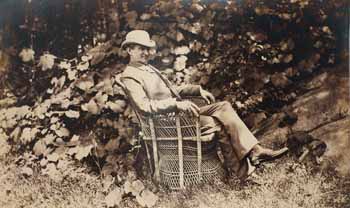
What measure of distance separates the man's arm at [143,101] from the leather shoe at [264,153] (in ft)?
1.11

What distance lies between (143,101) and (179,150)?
0.23 m

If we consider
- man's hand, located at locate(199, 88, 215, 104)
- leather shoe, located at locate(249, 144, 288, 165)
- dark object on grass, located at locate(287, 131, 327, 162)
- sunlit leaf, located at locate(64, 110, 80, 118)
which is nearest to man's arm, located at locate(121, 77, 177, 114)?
man's hand, located at locate(199, 88, 215, 104)

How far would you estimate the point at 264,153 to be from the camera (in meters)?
1.78

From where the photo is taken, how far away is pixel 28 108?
1.88 meters

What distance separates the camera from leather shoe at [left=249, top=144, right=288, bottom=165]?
69.9 inches

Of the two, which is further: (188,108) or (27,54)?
(27,54)

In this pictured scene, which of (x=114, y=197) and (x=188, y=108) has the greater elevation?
(x=188, y=108)

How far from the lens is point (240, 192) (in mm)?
1784

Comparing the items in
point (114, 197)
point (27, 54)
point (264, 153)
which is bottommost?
point (114, 197)

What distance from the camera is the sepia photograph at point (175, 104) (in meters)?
1.78

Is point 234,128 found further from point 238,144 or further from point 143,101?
point 143,101

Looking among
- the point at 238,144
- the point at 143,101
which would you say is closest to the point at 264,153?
the point at 238,144

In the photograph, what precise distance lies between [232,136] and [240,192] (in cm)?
21

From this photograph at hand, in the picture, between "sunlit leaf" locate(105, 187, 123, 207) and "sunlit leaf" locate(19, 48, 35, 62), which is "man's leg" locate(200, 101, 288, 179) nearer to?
"sunlit leaf" locate(105, 187, 123, 207)
